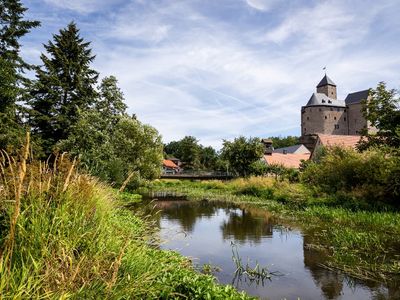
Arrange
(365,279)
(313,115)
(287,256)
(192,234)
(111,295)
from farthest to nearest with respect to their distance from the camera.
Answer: (313,115)
(192,234)
(287,256)
(365,279)
(111,295)

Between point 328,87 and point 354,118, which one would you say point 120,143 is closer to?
point 354,118

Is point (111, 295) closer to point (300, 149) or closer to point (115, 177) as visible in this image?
point (115, 177)

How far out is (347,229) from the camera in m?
12.0

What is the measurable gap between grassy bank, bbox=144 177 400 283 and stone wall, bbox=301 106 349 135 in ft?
250

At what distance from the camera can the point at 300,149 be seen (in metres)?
76.2

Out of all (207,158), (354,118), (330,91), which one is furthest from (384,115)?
(330,91)

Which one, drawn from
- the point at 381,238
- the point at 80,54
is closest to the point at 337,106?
the point at 80,54

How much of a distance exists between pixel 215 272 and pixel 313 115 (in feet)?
315

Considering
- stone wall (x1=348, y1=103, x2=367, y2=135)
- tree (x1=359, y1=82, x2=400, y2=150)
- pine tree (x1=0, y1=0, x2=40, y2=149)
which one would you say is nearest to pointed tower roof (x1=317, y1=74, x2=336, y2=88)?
stone wall (x1=348, y1=103, x2=367, y2=135)

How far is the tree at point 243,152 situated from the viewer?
42.8 metres

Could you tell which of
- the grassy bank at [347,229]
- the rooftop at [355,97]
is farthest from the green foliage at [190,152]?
the grassy bank at [347,229]

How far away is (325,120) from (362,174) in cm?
8275

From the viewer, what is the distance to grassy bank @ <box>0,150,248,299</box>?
3.08 metres

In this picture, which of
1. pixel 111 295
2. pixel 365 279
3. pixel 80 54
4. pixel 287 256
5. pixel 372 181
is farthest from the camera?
pixel 80 54
